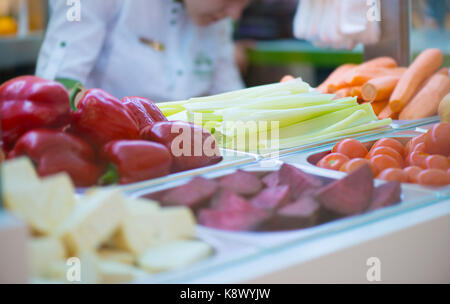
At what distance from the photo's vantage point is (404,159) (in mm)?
1431

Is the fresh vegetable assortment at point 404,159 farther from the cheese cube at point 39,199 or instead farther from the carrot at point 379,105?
the cheese cube at point 39,199

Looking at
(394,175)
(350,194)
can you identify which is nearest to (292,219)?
(350,194)

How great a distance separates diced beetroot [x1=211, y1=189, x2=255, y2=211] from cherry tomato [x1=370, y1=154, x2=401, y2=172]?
0.41 meters

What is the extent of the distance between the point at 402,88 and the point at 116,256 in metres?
1.35

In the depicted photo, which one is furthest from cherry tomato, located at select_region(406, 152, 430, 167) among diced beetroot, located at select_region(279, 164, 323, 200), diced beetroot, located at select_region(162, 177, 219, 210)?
diced beetroot, located at select_region(162, 177, 219, 210)

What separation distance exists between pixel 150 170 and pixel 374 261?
1.55 ft

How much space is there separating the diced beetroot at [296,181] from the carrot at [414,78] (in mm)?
869

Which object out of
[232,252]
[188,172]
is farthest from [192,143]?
[232,252]

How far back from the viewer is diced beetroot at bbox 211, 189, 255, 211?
955 millimetres

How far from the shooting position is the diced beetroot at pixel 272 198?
0.98 meters

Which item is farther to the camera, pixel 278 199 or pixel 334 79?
pixel 334 79

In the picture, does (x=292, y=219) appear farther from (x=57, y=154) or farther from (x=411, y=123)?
(x=411, y=123)

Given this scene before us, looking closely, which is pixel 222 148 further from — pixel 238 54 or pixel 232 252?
pixel 238 54

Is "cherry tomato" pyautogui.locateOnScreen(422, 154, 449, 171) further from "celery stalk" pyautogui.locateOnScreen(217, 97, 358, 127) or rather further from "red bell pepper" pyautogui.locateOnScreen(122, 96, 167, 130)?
"red bell pepper" pyautogui.locateOnScreen(122, 96, 167, 130)
